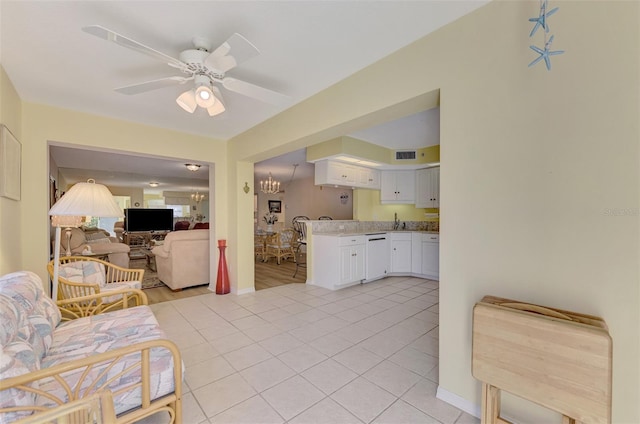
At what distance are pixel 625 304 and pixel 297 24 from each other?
7.45ft

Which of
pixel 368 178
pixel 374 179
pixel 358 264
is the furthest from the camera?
pixel 374 179

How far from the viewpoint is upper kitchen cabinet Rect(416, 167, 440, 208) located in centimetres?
525

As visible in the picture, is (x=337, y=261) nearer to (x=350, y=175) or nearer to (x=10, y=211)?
(x=350, y=175)

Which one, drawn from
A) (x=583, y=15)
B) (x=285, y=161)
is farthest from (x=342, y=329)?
(x=285, y=161)

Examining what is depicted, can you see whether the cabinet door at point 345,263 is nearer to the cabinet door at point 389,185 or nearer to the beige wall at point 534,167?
the cabinet door at point 389,185

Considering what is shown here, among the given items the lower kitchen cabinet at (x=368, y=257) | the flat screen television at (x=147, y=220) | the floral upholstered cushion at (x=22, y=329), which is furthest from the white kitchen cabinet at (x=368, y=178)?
the flat screen television at (x=147, y=220)

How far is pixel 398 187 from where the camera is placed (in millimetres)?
5629

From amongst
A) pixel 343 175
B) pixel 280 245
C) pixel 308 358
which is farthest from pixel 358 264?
pixel 280 245

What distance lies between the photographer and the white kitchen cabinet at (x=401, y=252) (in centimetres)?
→ 512

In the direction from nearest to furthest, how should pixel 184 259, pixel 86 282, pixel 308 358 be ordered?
pixel 308 358, pixel 86 282, pixel 184 259

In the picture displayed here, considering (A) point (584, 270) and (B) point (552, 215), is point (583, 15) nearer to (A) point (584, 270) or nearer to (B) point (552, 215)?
(B) point (552, 215)

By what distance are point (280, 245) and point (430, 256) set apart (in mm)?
3414

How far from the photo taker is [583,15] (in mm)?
1256

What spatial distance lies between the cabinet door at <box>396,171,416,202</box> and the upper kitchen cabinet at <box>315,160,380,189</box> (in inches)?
22.4
